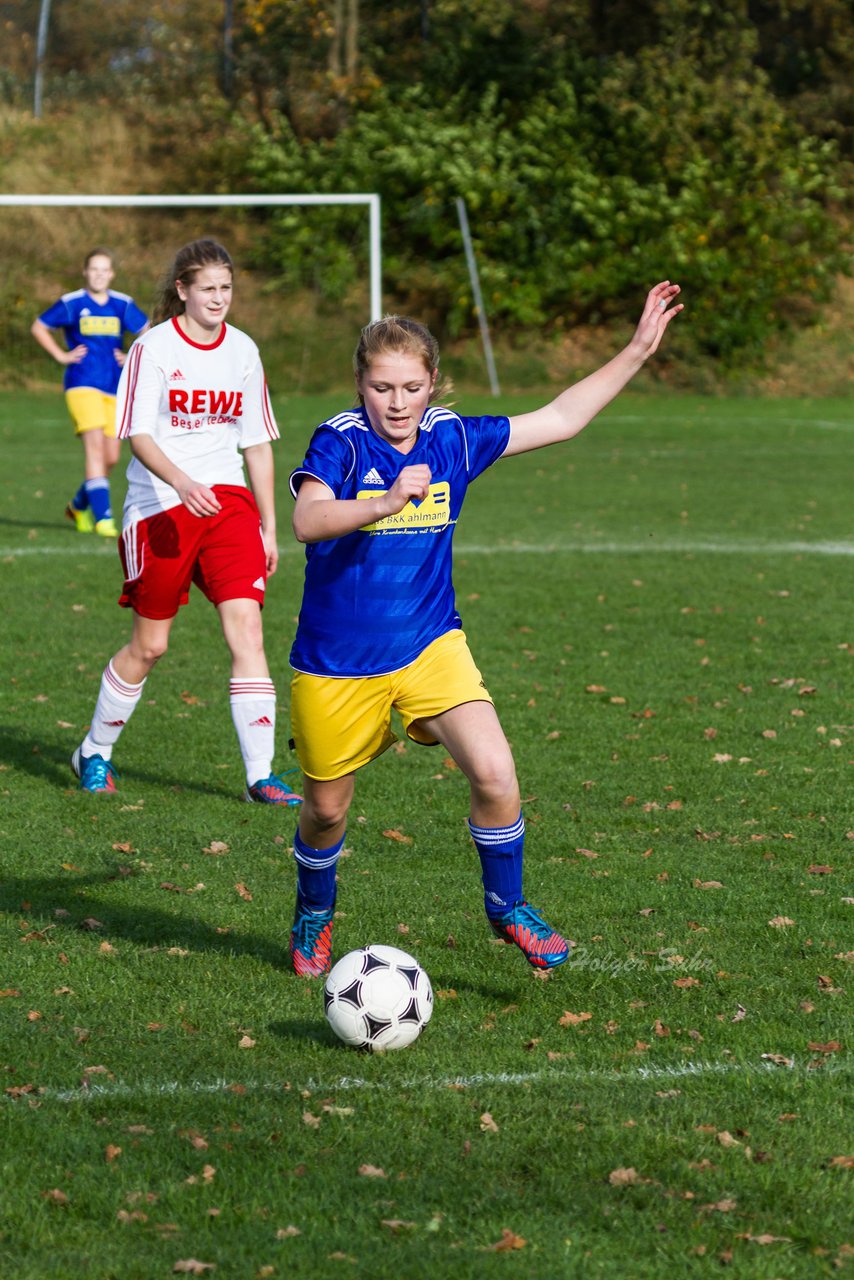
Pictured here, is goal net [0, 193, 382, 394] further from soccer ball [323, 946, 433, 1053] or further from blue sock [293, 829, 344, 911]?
soccer ball [323, 946, 433, 1053]

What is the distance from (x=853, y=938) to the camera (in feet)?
16.2

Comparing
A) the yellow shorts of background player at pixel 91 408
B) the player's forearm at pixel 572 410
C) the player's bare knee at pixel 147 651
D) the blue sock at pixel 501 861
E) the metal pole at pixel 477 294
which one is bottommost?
the metal pole at pixel 477 294

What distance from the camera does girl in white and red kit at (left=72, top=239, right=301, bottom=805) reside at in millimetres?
6516

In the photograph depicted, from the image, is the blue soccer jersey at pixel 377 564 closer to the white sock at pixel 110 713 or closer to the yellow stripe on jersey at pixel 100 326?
the white sock at pixel 110 713

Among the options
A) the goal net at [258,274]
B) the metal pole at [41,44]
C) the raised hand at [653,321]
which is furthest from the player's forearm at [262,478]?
the metal pole at [41,44]

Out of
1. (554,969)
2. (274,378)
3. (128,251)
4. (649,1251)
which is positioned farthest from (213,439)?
(128,251)

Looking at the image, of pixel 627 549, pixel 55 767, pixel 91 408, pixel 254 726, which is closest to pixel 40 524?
pixel 91 408

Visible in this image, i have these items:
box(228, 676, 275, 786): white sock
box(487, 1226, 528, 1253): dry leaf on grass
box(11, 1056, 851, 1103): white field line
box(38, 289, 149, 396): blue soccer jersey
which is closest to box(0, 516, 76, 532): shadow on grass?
box(38, 289, 149, 396): blue soccer jersey

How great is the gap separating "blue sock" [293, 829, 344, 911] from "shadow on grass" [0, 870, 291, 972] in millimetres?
242

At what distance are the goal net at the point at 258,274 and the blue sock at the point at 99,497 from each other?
52.2 feet

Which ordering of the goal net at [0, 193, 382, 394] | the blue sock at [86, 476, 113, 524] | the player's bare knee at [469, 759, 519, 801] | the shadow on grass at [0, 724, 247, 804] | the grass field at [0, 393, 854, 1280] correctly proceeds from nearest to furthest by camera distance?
the grass field at [0, 393, 854, 1280], the player's bare knee at [469, 759, 519, 801], the shadow on grass at [0, 724, 247, 804], the blue sock at [86, 476, 113, 524], the goal net at [0, 193, 382, 394]

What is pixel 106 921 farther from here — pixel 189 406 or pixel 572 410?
pixel 189 406

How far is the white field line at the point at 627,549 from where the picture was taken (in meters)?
13.2

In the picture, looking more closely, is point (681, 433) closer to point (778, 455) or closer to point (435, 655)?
point (778, 455)
